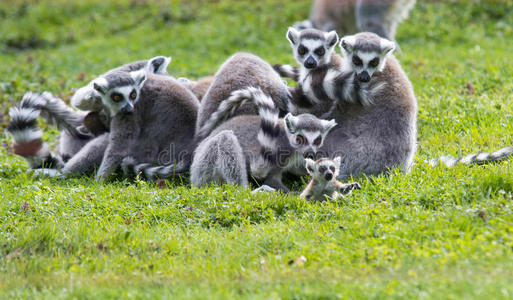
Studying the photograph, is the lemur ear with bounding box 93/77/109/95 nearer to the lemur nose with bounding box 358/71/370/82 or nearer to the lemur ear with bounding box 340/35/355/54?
the lemur ear with bounding box 340/35/355/54

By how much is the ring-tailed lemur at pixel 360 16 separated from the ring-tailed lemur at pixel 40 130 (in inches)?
275

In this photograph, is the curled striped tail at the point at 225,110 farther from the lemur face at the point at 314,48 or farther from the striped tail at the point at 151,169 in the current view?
the lemur face at the point at 314,48

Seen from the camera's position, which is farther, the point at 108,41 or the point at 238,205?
the point at 108,41

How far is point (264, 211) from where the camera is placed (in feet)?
18.6

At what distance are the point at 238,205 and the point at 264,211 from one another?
11.0 inches

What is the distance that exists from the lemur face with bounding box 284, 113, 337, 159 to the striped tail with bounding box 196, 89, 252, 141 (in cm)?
80

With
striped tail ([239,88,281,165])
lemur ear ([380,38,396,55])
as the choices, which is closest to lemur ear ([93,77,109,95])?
striped tail ([239,88,281,165])

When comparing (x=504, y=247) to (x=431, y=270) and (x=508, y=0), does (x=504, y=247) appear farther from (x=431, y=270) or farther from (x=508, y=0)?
(x=508, y=0)

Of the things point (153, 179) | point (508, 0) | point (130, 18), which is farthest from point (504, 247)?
point (130, 18)

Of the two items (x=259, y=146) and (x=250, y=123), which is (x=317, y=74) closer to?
(x=250, y=123)

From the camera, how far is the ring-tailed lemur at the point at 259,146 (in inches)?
241

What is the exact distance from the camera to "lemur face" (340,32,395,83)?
21.2ft

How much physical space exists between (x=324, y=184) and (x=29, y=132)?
13.4 ft

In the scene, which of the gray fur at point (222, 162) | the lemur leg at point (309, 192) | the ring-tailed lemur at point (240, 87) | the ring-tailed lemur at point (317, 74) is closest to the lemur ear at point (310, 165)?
the lemur leg at point (309, 192)
